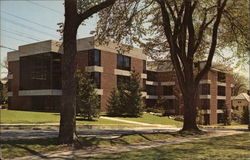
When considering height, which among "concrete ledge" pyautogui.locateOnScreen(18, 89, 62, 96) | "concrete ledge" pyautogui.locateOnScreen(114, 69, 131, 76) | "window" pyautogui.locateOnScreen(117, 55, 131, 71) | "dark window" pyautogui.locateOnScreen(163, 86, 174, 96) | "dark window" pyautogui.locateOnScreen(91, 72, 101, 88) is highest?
"window" pyautogui.locateOnScreen(117, 55, 131, 71)

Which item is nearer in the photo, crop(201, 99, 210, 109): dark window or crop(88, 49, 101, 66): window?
crop(88, 49, 101, 66): window

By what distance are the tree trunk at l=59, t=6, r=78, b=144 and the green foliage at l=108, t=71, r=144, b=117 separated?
27.2m

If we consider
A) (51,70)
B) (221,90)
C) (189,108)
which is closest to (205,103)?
(221,90)

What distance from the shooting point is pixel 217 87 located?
6088 centimetres

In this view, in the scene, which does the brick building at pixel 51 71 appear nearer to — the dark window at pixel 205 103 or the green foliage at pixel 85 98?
the green foliage at pixel 85 98

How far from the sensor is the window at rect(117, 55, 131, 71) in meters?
48.7

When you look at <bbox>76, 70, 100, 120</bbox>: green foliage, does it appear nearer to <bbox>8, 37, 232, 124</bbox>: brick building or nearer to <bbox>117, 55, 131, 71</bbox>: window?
<bbox>8, 37, 232, 124</bbox>: brick building

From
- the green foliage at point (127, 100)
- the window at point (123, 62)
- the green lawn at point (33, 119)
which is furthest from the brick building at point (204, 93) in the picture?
the green lawn at point (33, 119)

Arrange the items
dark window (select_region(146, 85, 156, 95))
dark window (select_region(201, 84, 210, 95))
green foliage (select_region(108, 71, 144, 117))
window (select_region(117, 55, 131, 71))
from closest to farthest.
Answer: green foliage (select_region(108, 71, 144, 117))
window (select_region(117, 55, 131, 71))
dark window (select_region(201, 84, 210, 95))
dark window (select_region(146, 85, 156, 95))

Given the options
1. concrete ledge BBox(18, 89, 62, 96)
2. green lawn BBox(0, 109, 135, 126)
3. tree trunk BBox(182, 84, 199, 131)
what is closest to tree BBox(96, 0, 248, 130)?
tree trunk BBox(182, 84, 199, 131)

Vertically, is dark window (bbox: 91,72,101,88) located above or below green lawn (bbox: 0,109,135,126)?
above

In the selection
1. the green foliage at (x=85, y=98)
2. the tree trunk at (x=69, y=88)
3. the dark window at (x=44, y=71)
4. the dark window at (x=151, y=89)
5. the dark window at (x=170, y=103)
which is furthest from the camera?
the dark window at (x=170, y=103)

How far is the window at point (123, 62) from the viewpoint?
160 ft

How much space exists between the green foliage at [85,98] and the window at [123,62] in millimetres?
13520
